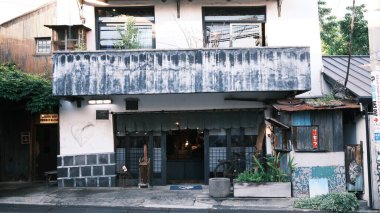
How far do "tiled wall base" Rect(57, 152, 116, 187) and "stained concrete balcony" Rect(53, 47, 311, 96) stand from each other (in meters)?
3.13

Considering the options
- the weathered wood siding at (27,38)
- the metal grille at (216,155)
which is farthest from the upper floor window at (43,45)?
the metal grille at (216,155)

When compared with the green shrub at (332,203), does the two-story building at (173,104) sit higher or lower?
higher

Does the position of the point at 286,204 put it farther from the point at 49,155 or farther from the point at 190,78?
the point at 49,155

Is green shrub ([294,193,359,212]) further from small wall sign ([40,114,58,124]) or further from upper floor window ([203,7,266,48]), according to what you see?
small wall sign ([40,114,58,124])

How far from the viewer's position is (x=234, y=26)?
1703 centimetres

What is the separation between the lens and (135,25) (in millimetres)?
16625

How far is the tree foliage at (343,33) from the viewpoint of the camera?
27.5 m

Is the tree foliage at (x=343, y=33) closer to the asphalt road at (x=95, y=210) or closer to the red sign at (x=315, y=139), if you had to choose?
the red sign at (x=315, y=139)

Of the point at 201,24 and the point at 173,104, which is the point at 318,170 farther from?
the point at 201,24

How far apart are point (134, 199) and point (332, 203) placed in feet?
21.0

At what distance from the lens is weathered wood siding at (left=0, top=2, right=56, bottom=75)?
59.4ft

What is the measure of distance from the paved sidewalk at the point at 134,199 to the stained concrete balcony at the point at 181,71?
3.67 m

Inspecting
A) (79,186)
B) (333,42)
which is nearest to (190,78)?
(79,186)

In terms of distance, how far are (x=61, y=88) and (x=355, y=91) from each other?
1022cm
